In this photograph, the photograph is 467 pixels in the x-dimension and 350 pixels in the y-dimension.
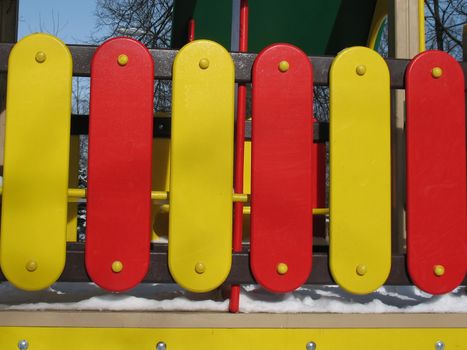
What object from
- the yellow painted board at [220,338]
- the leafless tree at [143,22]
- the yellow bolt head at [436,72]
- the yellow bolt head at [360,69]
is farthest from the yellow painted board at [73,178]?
the leafless tree at [143,22]

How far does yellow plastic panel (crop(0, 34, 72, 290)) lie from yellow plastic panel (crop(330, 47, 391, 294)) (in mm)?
708

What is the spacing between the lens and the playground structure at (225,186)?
1280 mm

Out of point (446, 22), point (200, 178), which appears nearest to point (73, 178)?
point (200, 178)

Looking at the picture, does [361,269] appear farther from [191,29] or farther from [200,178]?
[191,29]

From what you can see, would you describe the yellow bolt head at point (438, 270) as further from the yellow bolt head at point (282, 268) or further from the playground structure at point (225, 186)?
the yellow bolt head at point (282, 268)

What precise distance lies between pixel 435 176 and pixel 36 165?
1064 millimetres

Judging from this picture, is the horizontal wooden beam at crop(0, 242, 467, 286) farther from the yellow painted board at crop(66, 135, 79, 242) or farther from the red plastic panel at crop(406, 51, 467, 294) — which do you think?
the yellow painted board at crop(66, 135, 79, 242)

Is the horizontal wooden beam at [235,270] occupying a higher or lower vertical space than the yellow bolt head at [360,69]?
lower

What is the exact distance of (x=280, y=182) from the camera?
1.31 meters

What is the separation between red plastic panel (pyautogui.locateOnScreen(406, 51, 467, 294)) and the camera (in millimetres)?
1341

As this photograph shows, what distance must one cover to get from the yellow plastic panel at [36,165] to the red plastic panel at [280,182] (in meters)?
0.50

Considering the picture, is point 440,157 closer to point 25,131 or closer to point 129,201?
point 129,201

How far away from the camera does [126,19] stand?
44.7ft

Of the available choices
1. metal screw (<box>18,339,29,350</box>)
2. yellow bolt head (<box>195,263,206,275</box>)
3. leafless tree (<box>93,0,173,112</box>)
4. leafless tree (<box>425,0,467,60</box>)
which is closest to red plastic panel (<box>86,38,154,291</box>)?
yellow bolt head (<box>195,263,206,275</box>)
